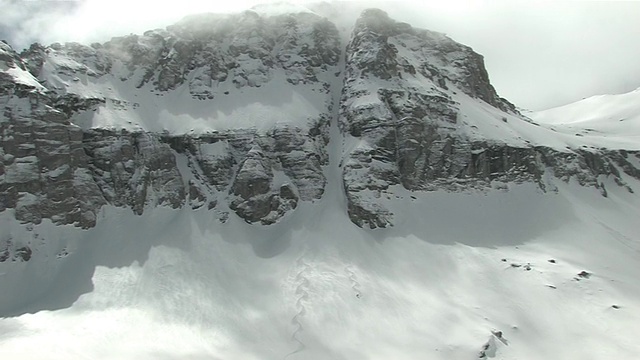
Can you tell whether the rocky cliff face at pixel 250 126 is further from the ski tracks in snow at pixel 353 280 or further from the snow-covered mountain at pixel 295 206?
the ski tracks in snow at pixel 353 280

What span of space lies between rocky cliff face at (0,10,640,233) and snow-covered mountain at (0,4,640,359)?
36 cm

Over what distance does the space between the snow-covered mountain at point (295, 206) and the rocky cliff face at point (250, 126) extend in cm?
36

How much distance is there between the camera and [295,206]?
79.5m

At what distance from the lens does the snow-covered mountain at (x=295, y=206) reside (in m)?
54.8

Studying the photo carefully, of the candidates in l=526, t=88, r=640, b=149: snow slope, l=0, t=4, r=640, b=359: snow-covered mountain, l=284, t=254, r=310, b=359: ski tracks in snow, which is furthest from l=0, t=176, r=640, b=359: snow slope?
l=526, t=88, r=640, b=149: snow slope

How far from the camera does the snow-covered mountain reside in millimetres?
54812

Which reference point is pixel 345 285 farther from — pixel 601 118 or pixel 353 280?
pixel 601 118

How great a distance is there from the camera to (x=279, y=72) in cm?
10256

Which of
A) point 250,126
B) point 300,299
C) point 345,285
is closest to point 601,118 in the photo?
point 250,126

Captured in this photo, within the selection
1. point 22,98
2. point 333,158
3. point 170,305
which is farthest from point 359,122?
point 22,98

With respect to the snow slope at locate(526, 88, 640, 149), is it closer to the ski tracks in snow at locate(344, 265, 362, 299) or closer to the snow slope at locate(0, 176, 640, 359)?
the snow slope at locate(0, 176, 640, 359)

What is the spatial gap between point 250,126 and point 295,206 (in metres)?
17.8

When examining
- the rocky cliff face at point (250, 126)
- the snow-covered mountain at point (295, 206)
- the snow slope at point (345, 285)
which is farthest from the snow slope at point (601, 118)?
the snow slope at point (345, 285)

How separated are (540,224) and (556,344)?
28770mm
